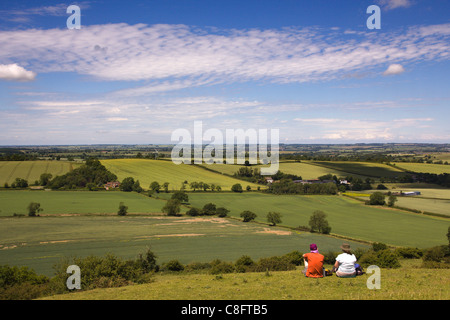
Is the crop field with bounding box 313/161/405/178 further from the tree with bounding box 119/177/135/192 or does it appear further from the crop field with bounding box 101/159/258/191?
the tree with bounding box 119/177/135/192

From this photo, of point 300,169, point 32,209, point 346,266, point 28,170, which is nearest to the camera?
point 346,266

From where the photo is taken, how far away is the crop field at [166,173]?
104 metres

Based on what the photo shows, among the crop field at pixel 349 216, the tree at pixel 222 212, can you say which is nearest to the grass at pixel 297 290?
the crop field at pixel 349 216

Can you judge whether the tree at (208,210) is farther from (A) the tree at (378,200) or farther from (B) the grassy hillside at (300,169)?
(B) the grassy hillside at (300,169)

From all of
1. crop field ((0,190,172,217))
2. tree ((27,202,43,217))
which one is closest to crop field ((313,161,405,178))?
crop field ((0,190,172,217))

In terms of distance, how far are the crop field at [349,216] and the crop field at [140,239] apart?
894 centimetres

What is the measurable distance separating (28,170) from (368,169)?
13066 centimetres

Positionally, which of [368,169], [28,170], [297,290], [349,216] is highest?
[297,290]

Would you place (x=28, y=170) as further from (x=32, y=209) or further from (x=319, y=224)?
(x=319, y=224)

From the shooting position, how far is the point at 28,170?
108m

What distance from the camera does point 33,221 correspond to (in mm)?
54781

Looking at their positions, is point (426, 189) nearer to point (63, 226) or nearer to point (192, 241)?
point (192, 241)

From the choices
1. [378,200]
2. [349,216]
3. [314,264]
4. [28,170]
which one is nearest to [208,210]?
Result: [349,216]

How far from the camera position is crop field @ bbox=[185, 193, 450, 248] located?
5088 cm
